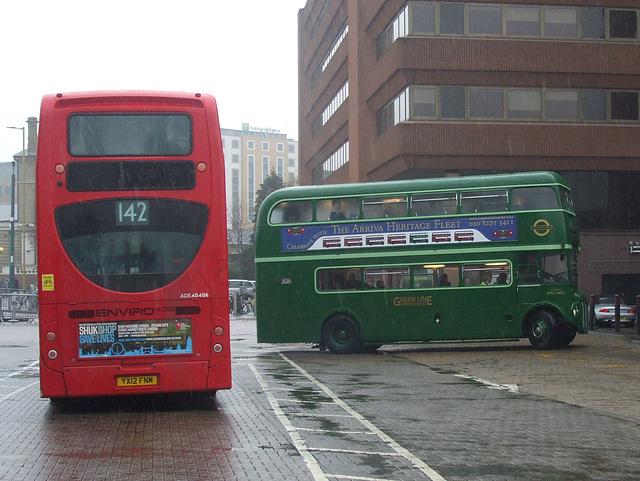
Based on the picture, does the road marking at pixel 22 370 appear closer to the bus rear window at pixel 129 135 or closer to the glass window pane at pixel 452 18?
the bus rear window at pixel 129 135

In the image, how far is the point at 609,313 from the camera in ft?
108

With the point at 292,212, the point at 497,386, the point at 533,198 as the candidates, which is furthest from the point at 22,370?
the point at 533,198

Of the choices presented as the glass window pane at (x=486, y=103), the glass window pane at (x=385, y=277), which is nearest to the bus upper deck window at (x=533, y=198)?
the glass window pane at (x=385, y=277)

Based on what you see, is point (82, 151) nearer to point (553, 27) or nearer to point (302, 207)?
point (302, 207)

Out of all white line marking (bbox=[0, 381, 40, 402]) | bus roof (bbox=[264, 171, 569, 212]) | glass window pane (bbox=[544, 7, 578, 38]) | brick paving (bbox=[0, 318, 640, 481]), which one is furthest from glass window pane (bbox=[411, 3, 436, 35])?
white line marking (bbox=[0, 381, 40, 402])

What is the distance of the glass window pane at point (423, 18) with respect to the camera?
36938 mm

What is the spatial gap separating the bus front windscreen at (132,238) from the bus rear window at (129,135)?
63 cm

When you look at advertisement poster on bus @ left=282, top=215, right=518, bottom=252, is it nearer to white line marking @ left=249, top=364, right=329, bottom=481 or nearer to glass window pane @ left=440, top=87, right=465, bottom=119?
white line marking @ left=249, top=364, right=329, bottom=481

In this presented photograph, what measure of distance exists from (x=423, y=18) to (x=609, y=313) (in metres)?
13.7

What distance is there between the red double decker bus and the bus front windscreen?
13 millimetres

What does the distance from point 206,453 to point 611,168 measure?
33.2m

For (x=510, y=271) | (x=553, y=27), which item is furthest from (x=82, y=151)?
(x=553, y=27)

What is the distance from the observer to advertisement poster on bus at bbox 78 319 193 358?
37.4 ft

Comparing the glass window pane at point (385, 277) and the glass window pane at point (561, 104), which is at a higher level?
the glass window pane at point (561, 104)
